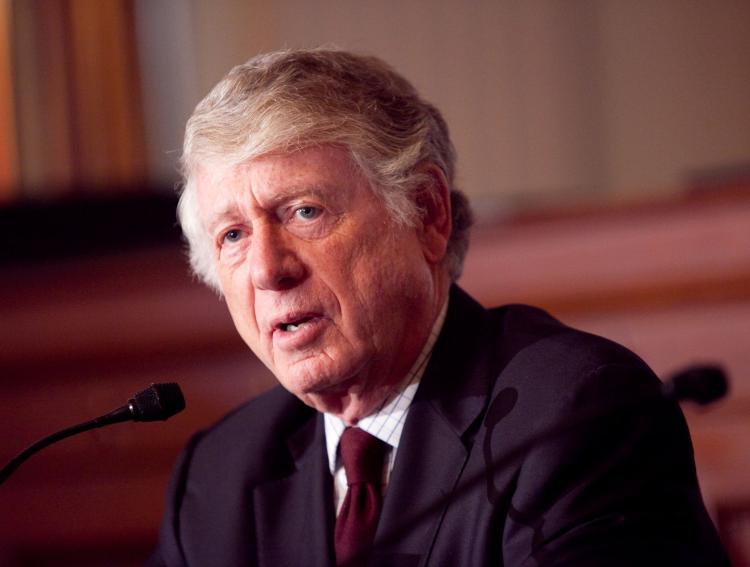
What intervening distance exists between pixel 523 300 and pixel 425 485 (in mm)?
1952

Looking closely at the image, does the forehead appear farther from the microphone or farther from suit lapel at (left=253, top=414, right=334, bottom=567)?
suit lapel at (left=253, top=414, right=334, bottom=567)

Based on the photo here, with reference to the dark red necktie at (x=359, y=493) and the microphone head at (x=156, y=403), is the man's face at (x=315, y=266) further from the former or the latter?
the microphone head at (x=156, y=403)

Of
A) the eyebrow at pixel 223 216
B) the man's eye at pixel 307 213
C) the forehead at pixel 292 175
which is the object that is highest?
the forehead at pixel 292 175

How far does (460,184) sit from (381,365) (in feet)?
7.67

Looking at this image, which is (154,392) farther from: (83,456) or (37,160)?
A: (37,160)

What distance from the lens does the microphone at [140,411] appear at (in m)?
1.75

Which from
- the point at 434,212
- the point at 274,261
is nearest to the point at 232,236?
the point at 274,261

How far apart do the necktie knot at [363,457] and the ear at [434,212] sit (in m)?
0.38

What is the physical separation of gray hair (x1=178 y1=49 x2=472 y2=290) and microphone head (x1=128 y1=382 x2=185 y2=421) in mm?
455

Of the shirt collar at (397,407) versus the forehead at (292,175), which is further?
the shirt collar at (397,407)

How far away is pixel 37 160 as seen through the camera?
462 centimetres

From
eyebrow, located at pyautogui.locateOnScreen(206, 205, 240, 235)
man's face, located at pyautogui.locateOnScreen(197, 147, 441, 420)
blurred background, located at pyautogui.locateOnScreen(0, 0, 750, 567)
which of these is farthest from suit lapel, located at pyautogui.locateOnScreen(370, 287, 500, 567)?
blurred background, located at pyautogui.locateOnScreen(0, 0, 750, 567)

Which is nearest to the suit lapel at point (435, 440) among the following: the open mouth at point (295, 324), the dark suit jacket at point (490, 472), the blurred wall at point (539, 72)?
the dark suit jacket at point (490, 472)

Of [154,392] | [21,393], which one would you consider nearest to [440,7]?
[21,393]
